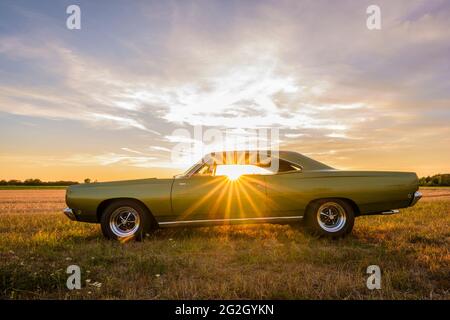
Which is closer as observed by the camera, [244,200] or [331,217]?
[244,200]

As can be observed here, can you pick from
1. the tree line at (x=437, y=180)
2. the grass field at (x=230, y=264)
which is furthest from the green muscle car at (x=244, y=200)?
the tree line at (x=437, y=180)

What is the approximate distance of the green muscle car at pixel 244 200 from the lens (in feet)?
18.4

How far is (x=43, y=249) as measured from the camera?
194 inches

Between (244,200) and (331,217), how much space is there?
4.76 ft

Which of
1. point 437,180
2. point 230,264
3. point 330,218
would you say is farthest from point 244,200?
point 437,180

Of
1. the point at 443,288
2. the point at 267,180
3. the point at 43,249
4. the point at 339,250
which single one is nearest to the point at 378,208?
the point at 339,250

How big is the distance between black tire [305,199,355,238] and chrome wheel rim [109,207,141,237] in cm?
275

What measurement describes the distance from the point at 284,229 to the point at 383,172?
198 cm

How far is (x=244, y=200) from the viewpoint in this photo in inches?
222

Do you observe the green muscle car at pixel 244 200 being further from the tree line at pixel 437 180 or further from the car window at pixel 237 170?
the tree line at pixel 437 180

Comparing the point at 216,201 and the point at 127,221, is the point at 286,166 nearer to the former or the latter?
the point at 216,201

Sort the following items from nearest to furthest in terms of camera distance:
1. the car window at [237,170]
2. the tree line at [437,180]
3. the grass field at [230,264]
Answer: the grass field at [230,264] < the car window at [237,170] < the tree line at [437,180]

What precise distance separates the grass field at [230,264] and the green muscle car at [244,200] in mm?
334

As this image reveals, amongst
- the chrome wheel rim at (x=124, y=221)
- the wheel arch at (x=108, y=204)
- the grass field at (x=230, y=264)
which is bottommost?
the grass field at (x=230, y=264)
